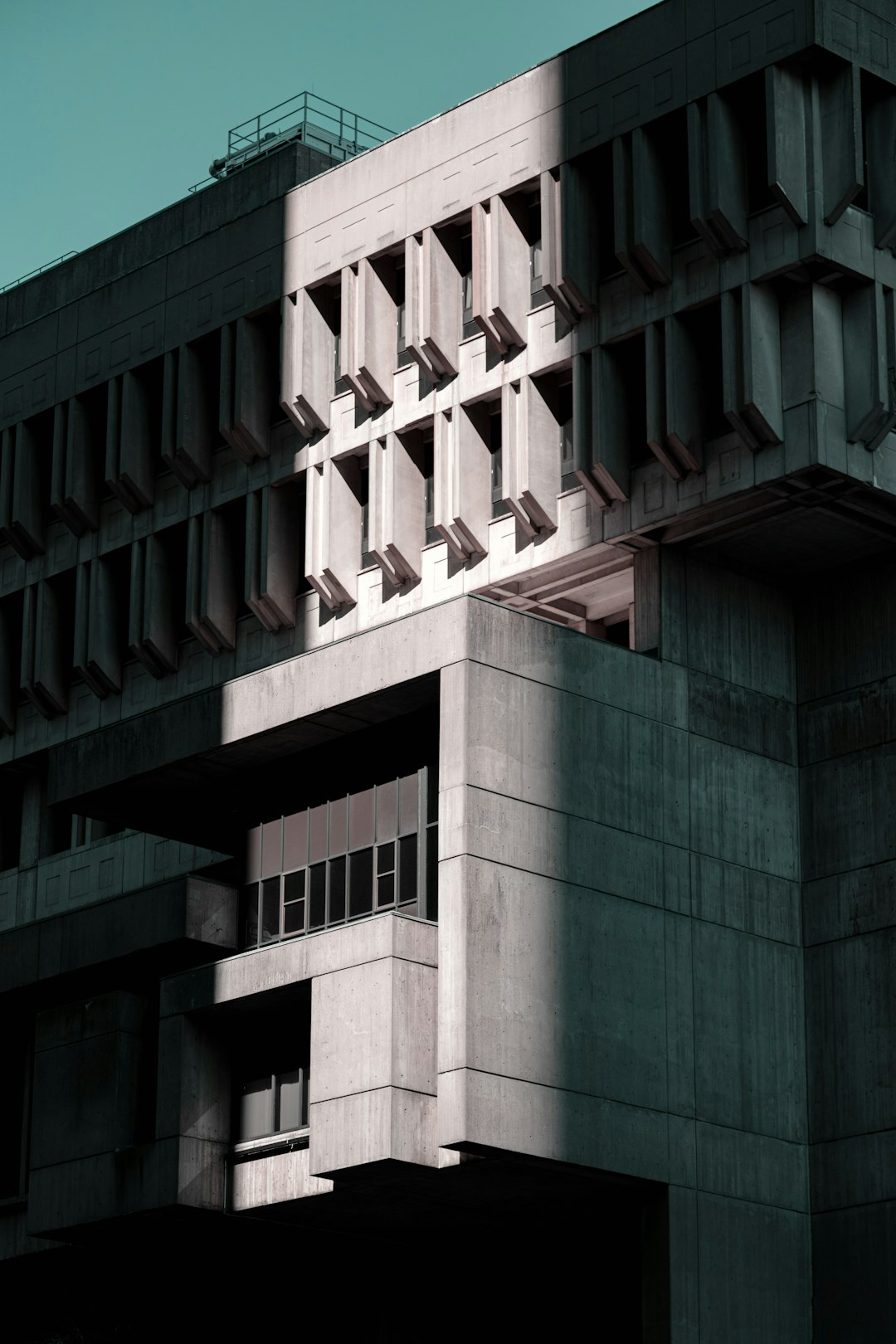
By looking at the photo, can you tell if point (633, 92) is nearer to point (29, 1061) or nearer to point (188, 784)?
point (188, 784)

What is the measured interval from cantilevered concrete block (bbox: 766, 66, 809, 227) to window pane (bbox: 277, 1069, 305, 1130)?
19032 mm

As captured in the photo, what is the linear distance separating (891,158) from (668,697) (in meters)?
11.2

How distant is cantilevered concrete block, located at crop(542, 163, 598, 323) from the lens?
4988 cm

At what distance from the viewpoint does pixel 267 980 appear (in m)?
47.8

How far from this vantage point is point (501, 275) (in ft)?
169

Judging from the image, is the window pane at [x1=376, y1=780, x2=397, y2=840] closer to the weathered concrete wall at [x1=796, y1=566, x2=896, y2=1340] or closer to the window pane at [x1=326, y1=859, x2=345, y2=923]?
the window pane at [x1=326, y1=859, x2=345, y2=923]

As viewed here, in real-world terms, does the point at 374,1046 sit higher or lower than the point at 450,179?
lower


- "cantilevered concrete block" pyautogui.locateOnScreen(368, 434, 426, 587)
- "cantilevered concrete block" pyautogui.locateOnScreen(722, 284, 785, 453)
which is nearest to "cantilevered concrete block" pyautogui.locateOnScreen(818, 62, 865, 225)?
"cantilevered concrete block" pyautogui.locateOnScreen(722, 284, 785, 453)

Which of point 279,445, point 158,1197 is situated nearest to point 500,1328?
point 158,1197

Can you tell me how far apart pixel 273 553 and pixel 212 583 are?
196cm

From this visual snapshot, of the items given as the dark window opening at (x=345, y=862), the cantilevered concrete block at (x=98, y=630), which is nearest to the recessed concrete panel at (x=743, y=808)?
the dark window opening at (x=345, y=862)

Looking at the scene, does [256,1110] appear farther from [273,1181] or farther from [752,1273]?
[752,1273]

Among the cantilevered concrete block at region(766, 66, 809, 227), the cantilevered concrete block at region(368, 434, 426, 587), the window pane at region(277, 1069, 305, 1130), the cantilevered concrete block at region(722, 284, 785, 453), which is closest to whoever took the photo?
the cantilevered concrete block at region(722, 284, 785, 453)

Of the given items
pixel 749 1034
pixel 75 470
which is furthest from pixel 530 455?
pixel 75 470
